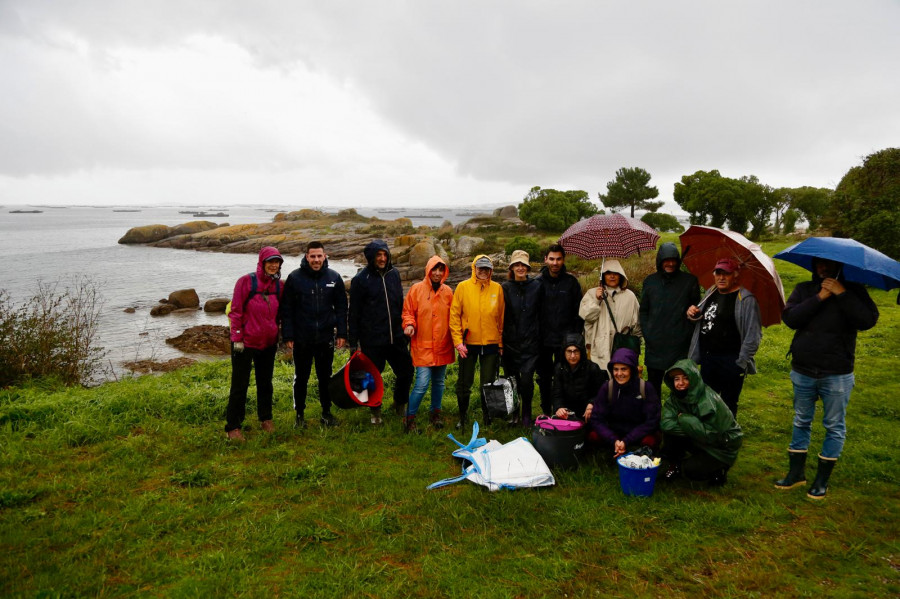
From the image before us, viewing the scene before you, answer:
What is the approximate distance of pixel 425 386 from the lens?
6172 mm

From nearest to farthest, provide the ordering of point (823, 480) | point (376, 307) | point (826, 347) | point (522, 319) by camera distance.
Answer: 1. point (826, 347)
2. point (823, 480)
3. point (522, 319)
4. point (376, 307)

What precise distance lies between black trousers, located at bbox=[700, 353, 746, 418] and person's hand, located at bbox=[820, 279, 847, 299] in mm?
1136

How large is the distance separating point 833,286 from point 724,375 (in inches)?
54.3

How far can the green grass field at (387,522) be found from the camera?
11.2 ft

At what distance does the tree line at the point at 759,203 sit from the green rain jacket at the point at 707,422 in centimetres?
1605

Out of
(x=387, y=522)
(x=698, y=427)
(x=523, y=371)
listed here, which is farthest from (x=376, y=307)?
(x=698, y=427)

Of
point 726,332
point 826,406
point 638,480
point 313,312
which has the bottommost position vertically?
point 638,480

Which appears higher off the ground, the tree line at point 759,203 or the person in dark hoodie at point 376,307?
the tree line at point 759,203

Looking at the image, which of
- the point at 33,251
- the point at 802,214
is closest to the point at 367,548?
the point at 802,214

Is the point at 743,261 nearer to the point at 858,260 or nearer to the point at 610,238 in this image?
the point at 858,260

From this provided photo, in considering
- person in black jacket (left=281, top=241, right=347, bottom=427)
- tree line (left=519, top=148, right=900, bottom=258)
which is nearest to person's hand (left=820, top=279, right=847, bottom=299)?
person in black jacket (left=281, top=241, right=347, bottom=427)

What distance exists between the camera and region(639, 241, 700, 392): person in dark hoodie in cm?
530

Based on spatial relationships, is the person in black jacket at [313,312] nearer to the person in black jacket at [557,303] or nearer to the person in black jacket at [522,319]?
the person in black jacket at [522,319]

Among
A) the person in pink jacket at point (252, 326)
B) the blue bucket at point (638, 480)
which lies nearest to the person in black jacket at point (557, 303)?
the blue bucket at point (638, 480)
